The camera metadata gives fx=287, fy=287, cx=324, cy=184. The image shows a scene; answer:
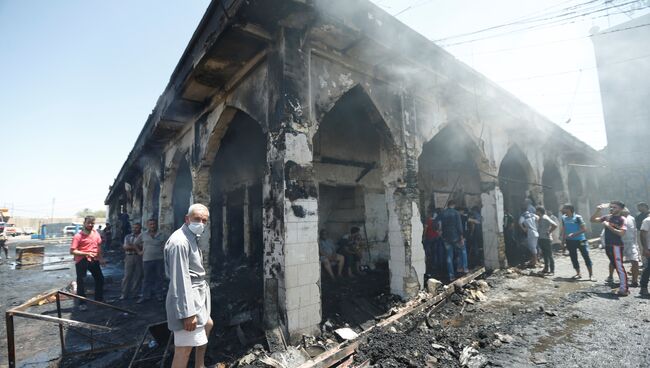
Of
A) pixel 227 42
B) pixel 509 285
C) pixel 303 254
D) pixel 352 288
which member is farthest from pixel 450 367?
pixel 227 42

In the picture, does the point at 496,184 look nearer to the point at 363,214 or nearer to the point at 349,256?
the point at 363,214

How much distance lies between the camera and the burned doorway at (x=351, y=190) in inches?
298

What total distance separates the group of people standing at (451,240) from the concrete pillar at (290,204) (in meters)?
4.56

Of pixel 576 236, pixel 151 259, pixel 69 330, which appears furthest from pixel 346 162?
pixel 69 330

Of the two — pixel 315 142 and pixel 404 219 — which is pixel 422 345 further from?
pixel 315 142

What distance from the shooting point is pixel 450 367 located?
3.41 m

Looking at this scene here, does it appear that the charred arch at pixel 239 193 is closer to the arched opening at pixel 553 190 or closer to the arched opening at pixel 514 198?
the arched opening at pixel 514 198

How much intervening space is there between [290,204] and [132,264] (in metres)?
5.83

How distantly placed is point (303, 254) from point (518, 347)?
3157mm

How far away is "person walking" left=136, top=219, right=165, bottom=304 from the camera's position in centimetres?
701

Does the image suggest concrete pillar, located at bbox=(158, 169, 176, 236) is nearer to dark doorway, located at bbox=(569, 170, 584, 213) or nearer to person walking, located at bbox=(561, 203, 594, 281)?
person walking, located at bbox=(561, 203, 594, 281)

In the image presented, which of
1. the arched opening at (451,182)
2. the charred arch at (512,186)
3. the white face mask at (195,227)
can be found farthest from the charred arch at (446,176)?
the white face mask at (195,227)

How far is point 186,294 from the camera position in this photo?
2.84m

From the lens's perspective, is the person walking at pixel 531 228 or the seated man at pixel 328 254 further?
the person walking at pixel 531 228
